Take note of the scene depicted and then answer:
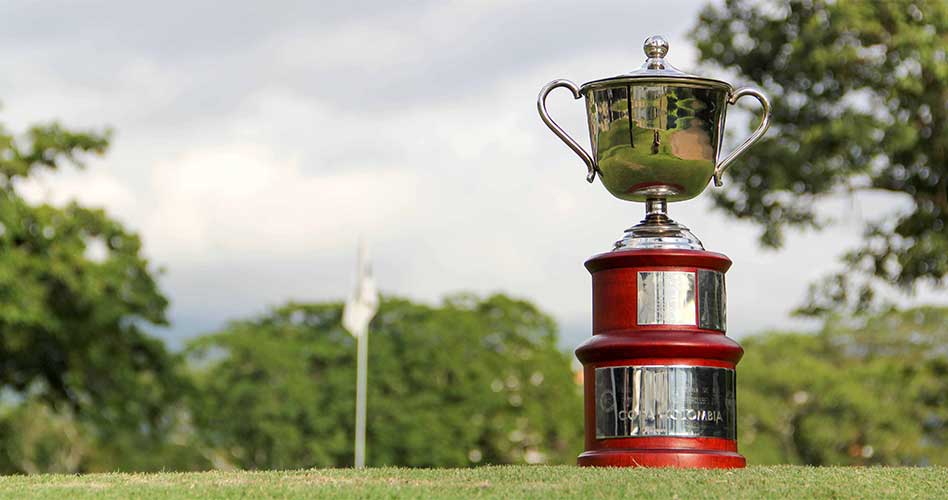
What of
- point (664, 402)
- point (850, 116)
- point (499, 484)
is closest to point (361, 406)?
point (850, 116)

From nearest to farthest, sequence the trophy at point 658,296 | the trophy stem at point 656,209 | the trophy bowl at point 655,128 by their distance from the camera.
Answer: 1. the trophy at point 658,296
2. the trophy bowl at point 655,128
3. the trophy stem at point 656,209

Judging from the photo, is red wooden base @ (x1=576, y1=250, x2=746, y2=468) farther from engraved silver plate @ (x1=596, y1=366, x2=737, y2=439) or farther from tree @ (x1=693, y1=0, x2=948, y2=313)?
tree @ (x1=693, y1=0, x2=948, y2=313)

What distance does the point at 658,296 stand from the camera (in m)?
8.53

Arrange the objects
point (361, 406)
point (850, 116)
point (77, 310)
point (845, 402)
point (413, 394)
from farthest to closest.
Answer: point (845, 402), point (413, 394), point (361, 406), point (77, 310), point (850, 116)

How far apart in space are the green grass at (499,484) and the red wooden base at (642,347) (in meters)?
0.32

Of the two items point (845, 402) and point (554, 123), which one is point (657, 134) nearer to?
point (554, 123)

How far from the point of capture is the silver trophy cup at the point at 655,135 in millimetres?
8625

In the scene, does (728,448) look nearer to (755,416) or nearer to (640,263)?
(640,263)

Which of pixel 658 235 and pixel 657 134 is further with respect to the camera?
pixel 658 235

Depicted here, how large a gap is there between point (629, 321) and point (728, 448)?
96 cm

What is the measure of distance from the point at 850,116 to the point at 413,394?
98.8 feet

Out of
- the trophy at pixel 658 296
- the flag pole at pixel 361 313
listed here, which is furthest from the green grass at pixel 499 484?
the flag pole at pixel 361 313

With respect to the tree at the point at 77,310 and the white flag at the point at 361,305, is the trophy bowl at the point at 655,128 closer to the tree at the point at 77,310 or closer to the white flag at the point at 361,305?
the tree at the point at 77,310

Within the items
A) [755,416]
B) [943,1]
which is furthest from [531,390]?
[943,1]
